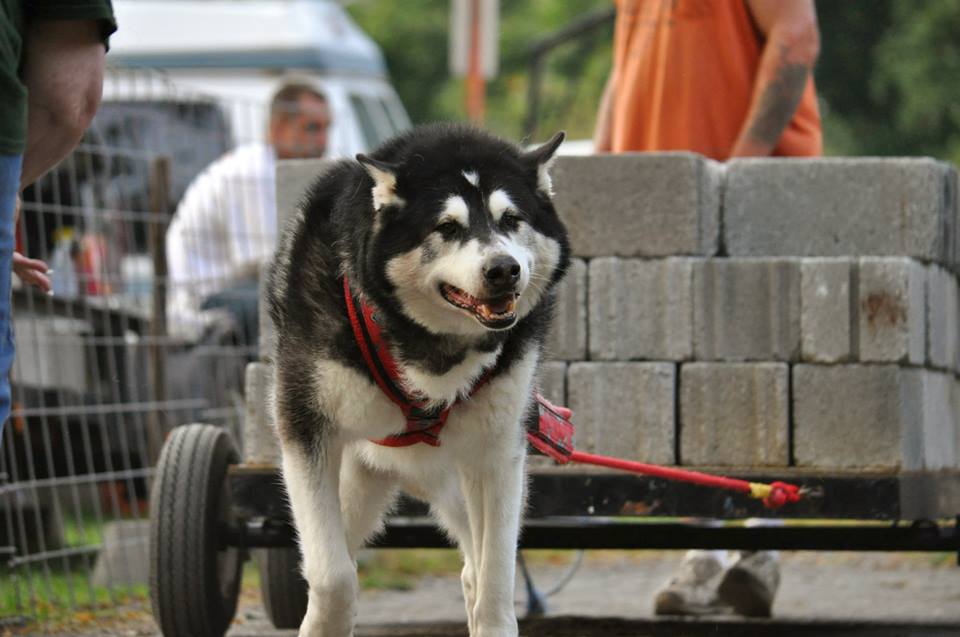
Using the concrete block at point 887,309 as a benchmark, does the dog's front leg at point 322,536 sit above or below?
below

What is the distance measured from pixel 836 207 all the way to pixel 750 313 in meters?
0.50

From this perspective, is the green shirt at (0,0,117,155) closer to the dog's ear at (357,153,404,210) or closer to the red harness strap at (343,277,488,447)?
the dog's ear at (357,153,404,210)

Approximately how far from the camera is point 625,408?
561 centimetres

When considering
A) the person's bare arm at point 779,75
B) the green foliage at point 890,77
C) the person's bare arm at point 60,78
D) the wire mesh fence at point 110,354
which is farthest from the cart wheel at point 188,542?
the green foliage at point 890,77

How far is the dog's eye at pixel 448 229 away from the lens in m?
4.31

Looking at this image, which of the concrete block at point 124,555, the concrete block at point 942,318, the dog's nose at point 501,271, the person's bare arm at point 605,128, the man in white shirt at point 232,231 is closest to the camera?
the dog's nose at point 501,271

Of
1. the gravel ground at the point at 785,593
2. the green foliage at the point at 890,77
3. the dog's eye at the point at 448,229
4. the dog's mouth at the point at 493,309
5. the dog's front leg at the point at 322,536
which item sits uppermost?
the green foliage at the point at 890,77

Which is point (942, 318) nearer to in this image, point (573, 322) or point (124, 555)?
point (573, 322)

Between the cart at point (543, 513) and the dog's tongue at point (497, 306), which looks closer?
the dog's tongue at point (497, 306)

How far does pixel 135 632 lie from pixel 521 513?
7.44ft

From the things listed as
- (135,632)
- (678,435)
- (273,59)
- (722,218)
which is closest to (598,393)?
(678,435)

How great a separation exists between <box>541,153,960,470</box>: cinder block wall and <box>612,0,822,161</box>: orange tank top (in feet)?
2.34

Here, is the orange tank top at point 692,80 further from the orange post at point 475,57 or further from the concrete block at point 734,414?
the orange post at point 475,57

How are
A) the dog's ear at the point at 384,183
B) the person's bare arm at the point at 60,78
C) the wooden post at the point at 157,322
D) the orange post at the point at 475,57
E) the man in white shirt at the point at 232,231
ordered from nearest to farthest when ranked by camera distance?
the person's bare arm at the point at 60,78
the dog's ear at the point at 384,183
the wooden post at the point at 157,322
the man in white shirt at the point at 232,231
the orange post at the point at 475,57
